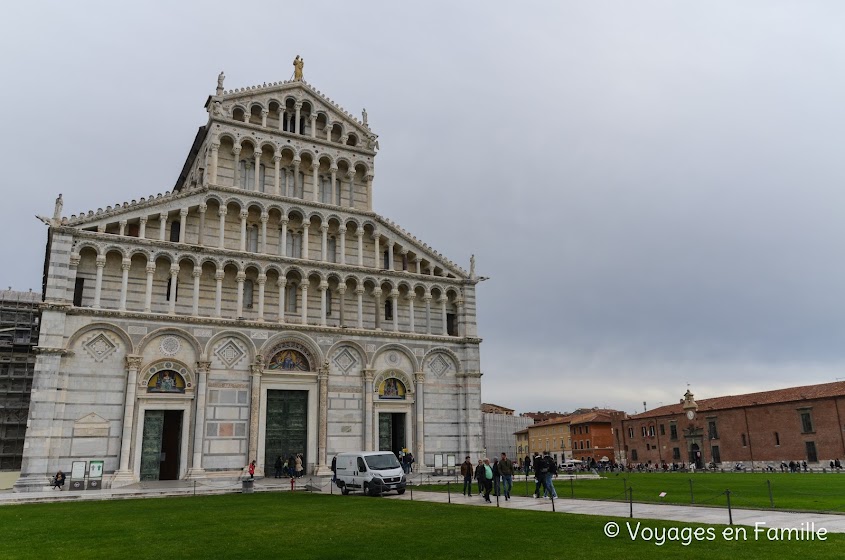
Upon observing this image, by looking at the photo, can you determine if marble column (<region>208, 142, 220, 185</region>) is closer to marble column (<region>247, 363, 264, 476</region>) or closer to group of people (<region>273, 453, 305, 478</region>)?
marble column (<region>247, 363, 264, 476</region>)

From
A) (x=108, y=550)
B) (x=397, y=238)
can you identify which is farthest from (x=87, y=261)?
(x=108, y=550)

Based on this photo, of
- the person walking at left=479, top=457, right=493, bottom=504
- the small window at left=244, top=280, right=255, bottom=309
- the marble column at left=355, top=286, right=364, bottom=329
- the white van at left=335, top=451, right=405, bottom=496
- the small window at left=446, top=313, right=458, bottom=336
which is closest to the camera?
the person walking at left=479, top=457, right=493, bottom=504

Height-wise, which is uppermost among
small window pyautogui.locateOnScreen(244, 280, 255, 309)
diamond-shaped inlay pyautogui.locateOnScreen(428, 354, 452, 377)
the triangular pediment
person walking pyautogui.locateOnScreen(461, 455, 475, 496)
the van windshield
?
the triangular pediment

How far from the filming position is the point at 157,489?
1024 inches

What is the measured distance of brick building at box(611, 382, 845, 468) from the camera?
2255 inches

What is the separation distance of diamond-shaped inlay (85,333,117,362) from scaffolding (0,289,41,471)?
1950cm

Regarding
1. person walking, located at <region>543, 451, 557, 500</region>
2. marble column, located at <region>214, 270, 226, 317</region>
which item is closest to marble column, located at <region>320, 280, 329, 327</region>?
marble column, located at <region>214, 270, 226, 317</region>

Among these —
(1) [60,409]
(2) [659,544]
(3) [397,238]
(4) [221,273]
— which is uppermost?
(3) [397,238]

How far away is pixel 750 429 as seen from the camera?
64000 millimetres

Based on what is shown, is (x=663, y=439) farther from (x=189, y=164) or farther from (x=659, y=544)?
(x=659, y=544)

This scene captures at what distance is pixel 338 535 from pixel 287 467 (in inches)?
748

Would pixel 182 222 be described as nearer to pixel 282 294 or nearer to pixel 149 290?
pixel 149 290

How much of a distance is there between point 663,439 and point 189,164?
62.9 meters

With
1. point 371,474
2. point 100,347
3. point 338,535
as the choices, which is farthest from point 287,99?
point 338,535
